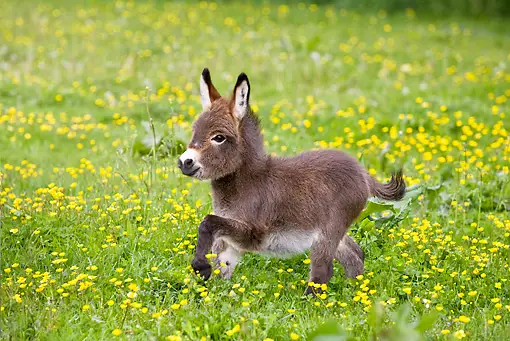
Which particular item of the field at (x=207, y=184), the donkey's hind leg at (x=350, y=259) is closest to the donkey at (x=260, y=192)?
the donkey's hind leg at (x=350, y=259)

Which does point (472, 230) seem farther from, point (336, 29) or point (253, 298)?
point (336, 29)

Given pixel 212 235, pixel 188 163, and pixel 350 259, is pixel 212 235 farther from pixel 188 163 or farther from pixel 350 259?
pixel 350 259

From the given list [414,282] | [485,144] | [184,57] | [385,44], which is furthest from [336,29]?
[414,282]

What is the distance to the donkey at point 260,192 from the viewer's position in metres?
5.26

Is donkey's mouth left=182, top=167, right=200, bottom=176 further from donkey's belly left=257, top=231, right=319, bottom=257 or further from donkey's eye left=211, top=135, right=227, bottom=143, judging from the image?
donkey's belly left=257, top=231, right=319, bottom=257

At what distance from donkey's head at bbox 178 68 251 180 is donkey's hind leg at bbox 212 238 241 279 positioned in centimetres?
57

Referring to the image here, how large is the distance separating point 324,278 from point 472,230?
2.07 m

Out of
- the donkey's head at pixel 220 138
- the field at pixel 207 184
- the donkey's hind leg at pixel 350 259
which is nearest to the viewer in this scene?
the field at pixel 207 184

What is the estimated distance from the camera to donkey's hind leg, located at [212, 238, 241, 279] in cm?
551

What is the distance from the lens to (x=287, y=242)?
5.36m

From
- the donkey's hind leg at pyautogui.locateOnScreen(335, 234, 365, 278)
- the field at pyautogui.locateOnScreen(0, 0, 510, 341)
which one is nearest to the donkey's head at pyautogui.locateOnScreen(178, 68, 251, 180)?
the field at pyautogui.locateOnScreen(0, 0, 510, 341)

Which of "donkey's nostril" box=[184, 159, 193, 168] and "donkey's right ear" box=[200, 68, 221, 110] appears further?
"donkey's right ear" box=[200, 68, 221, 110]

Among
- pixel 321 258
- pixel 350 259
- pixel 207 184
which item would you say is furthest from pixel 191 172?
pixel 207 184

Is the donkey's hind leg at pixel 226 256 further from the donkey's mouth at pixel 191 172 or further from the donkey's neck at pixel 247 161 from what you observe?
the donkey's mouth at pixel 191 172
